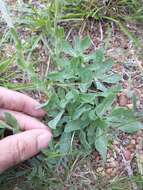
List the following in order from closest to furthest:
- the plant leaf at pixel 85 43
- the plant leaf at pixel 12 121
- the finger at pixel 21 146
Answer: the finger at pixel 21 146
the plant leaf at pixel 12 121
the plant leaf at pixel 85 43

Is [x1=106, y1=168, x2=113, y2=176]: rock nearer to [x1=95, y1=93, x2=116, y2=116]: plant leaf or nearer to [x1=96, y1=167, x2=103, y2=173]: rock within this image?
[x1=96, y1=167, x2=103, y2=173]: rock

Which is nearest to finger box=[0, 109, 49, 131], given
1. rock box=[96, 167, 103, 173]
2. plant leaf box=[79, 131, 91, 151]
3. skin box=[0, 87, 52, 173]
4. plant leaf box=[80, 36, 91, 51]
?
skin box=[0, 87, 52, 173]

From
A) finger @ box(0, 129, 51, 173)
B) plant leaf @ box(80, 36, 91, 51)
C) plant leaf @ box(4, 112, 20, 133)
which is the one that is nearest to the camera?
finger @ box(0, 129, 51, 173)

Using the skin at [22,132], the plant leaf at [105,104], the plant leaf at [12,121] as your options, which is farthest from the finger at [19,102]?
the plant leaf at [105,104]

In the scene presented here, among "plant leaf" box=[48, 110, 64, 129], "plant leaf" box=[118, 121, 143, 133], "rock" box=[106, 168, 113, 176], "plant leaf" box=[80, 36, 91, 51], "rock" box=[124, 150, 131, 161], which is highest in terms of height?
"plant leaf" box=[80, 36, 91, 51]

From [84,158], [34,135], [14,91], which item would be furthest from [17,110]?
[84,158]

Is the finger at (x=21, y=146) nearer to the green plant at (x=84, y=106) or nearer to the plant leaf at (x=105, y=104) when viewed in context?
the green plant at (x=84, y=106)

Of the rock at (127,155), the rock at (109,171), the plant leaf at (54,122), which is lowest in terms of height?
the rock at (109,171)

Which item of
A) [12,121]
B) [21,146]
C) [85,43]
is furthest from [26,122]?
[85,43]
